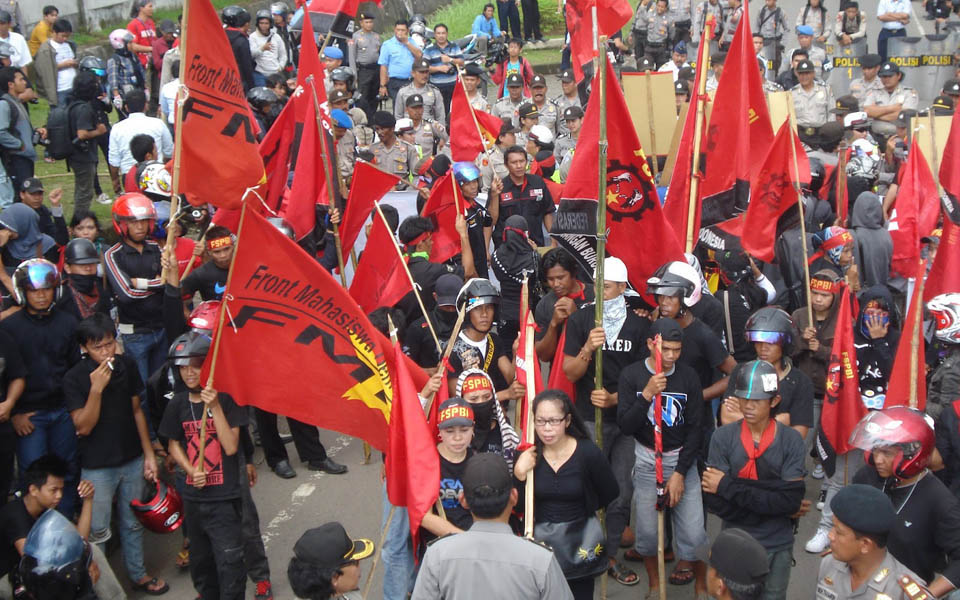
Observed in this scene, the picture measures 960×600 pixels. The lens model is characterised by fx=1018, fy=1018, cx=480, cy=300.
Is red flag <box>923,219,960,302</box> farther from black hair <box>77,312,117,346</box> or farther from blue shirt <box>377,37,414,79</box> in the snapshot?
blue shirt <box>377,37,414,79</box>

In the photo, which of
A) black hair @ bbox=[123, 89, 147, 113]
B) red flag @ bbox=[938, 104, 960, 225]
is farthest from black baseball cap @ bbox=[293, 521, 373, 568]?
black hair @ bbox=[123, 89, 147, 113]

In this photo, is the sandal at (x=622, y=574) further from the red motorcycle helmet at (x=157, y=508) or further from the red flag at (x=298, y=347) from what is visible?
the red motorcycle helmet at (x=157, y=508)

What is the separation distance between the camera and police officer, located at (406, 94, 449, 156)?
12.9m

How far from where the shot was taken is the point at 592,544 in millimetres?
5383

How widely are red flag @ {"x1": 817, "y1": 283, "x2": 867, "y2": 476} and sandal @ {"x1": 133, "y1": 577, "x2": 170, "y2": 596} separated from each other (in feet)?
14.8

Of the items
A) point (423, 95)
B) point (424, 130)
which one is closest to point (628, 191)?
point (424, 130)

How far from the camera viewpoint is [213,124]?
7.11 metres

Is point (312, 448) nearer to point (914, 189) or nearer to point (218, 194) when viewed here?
point (218, 194)

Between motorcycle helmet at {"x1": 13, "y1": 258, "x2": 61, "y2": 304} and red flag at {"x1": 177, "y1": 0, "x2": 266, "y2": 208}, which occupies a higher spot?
red flag at {"x1": 177, "y1": 0, "x2": 266, "y2": 208}

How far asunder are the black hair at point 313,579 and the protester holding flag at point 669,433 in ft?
7.87

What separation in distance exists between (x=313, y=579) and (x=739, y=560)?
178 centimetres

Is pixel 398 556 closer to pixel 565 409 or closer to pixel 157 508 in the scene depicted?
pixel 565 409

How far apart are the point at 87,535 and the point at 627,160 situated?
425 centimetres

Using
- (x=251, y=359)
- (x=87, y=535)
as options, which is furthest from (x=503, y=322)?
(x=87, y=535)
